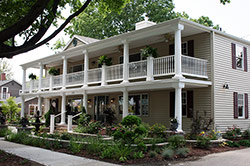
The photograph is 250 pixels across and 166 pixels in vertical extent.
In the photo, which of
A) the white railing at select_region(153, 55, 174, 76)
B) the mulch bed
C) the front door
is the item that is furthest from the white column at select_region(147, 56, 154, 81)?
the mulch bed

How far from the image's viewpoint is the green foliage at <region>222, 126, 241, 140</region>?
14.7 m

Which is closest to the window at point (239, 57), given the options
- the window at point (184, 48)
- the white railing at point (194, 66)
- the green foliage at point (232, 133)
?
the white railing at point (194, 66)

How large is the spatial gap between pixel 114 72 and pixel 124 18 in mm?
20528

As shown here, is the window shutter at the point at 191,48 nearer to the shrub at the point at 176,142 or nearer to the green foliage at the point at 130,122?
the shrub at the point at 176,142

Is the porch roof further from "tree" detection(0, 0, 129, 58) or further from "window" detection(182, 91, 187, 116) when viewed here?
"window" detection(182, 91, 187, 116)

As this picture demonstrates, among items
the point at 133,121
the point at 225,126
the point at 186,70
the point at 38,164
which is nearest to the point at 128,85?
the point at 186,70

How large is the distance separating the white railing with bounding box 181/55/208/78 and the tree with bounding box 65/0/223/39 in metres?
21.7

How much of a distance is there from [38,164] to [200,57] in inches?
421

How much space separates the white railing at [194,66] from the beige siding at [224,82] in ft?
2.41

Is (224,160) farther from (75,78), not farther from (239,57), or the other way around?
(75,78)

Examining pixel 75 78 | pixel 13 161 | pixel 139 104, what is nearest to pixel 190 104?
pixel 139 104

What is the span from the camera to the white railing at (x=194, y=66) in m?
14.3

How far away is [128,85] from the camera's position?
16.3 metres

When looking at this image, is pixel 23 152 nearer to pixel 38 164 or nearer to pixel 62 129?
pixel 38 164
